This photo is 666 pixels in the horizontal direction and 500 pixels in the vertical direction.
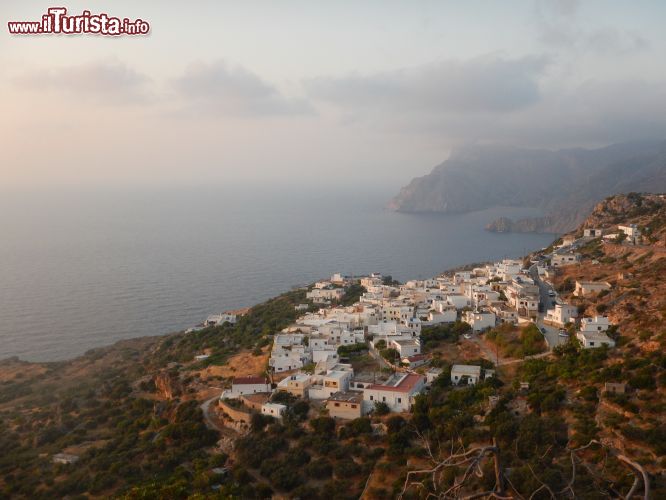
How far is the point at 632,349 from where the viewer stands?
1681 cm

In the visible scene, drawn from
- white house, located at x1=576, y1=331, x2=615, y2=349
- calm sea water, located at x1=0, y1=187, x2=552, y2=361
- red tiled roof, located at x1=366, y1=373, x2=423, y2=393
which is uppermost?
white house, located at x1=576, y1=331, x2=615, y2=349

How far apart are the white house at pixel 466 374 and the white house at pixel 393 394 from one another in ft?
3.68

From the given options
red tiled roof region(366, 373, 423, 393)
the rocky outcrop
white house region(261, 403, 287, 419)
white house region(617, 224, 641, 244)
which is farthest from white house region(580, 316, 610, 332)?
the rocky outcrop

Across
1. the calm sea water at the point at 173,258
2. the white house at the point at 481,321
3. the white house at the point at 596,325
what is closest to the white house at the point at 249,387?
the white house at the point at 481,321

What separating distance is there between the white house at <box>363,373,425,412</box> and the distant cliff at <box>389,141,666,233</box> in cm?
8577

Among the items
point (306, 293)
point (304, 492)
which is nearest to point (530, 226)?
point (306, 293)

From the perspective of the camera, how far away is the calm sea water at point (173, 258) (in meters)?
42.4

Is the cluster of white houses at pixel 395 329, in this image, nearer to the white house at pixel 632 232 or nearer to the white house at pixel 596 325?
the white house at pixel 596 325

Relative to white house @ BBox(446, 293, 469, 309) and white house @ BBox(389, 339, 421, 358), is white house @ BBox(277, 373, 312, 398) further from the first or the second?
white house @ BBox(446, 293, 469, 309)

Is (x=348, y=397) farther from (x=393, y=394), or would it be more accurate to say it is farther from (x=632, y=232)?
(x=632, y=232)

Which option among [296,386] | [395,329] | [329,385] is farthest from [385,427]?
[395,329]

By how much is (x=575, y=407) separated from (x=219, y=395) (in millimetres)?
11874

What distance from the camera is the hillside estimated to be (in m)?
11.8

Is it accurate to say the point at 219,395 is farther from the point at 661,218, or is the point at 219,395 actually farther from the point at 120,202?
the point at 120,202
